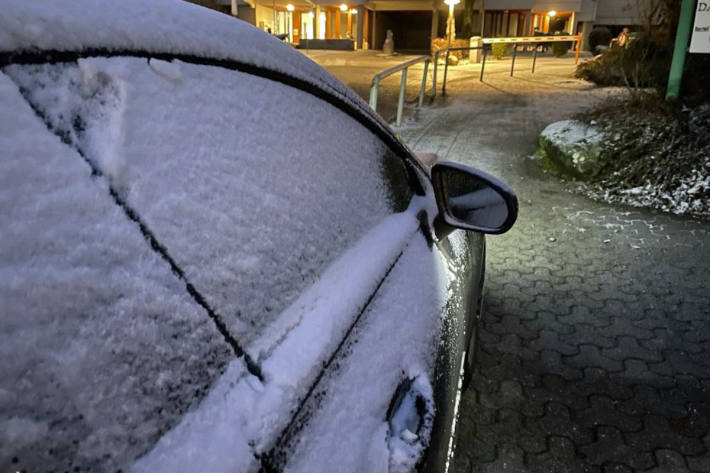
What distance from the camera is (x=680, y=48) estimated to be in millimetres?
6484

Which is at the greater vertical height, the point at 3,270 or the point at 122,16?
the point at 122,16

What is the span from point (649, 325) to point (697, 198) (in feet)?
9.63

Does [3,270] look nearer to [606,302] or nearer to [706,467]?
[706,467]

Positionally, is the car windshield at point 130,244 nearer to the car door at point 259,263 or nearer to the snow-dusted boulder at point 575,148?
the car door at point 259,263

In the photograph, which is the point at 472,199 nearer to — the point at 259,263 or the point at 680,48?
the point at 259,263

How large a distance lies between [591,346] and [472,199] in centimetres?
182

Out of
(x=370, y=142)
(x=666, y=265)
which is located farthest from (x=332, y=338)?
(x=666, y=265)

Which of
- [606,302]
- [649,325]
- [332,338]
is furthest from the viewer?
[606,302]

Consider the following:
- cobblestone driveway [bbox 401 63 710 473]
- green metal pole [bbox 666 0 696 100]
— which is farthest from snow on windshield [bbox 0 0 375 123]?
green metal pole [bbox 666 0 696 100]

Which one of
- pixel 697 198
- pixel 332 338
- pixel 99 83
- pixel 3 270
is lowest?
pixel 697 198

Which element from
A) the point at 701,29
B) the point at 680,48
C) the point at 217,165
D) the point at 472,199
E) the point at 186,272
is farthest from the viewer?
the point at 680,48

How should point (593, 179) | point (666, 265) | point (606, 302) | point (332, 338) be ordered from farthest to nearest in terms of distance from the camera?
point (593, 179)
point (666, 265)
point (606, 302)
point (332, 338)

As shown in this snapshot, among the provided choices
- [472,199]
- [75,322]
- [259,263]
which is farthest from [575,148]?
[75,322]

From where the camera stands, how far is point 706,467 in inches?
86.8
